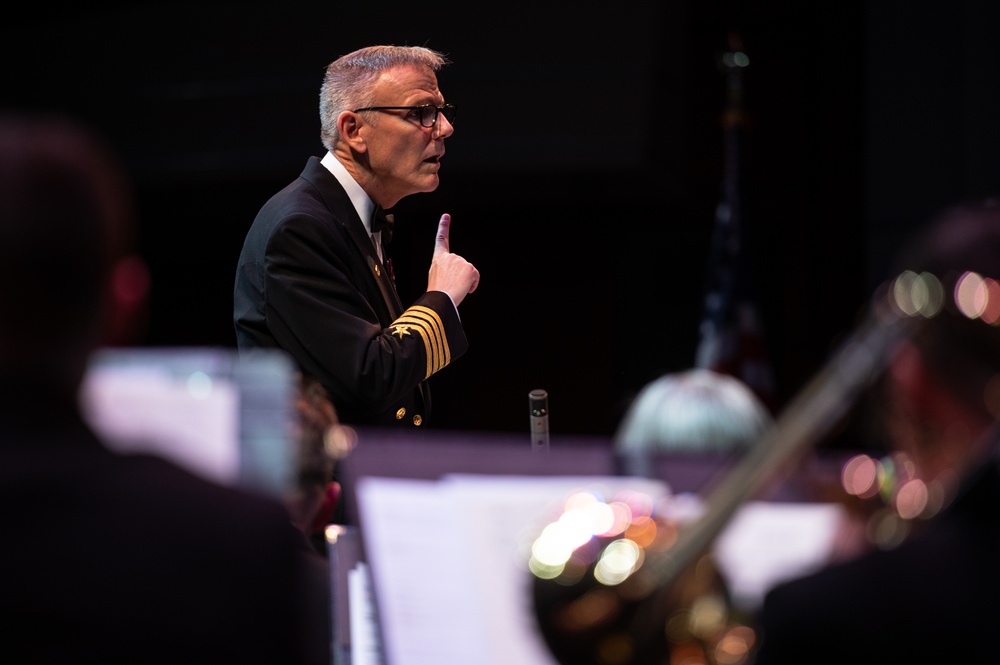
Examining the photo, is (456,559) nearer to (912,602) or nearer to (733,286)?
A: (912,602)

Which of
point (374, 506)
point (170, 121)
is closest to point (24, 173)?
point (374, 506)

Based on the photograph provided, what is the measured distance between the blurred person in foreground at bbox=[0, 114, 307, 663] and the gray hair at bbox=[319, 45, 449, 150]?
63.0 inches

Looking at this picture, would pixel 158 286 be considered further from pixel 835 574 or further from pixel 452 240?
pixel 835 574

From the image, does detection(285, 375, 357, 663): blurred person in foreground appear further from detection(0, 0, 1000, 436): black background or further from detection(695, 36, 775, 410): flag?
detection(0, 0, 1000, 436): black background


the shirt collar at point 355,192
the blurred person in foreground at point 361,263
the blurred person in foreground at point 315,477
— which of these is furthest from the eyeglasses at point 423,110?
the blurred person in foreground at point 315,477

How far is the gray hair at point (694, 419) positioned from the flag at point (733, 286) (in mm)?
2882

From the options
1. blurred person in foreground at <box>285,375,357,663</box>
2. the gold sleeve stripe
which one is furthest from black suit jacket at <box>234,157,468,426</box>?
blurred person in foreground at <box>285,375,357,663</box>

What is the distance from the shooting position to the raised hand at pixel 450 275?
2281mm

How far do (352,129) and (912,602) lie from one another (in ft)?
5.62

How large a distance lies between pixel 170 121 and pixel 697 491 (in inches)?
156

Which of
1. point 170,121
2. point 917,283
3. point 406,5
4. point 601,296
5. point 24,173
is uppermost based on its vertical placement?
point 406,5

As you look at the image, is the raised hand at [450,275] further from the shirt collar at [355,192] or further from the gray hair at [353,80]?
the gray hair at [353,80]

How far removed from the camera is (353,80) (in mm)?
2447

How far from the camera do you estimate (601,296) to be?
5.02 meters
